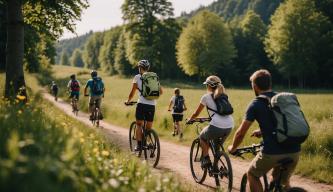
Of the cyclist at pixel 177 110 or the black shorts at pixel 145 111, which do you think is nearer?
the black shorts at pixel 145 111

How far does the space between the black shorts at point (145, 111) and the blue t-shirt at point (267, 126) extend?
4747mm

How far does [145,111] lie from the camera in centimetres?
974

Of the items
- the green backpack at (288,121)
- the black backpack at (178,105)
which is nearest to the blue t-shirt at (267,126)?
the green backpack at (288,121)

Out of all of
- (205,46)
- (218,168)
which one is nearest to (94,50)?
(205,46)

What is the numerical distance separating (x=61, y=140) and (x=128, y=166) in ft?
6.08

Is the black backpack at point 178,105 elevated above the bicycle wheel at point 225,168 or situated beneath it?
elevated above

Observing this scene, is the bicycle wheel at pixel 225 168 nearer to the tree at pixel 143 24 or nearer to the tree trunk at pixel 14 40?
the tree trunk at pixel 14 40

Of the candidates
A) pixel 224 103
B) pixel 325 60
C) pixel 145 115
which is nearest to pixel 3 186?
pixel 224 103

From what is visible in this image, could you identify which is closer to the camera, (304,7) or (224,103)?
(224,103)

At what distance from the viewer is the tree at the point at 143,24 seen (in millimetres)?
55688

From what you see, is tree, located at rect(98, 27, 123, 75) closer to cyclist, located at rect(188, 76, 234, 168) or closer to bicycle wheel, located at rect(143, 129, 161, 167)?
bicycle wheel, located at rect(143, 129, 161, 167)

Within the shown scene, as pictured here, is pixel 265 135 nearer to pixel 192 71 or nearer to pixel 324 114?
pixel 324 114

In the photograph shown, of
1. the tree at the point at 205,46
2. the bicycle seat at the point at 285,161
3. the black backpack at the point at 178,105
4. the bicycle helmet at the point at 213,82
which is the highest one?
the tree at the point at 205,46

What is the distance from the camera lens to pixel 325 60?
2116 inches
